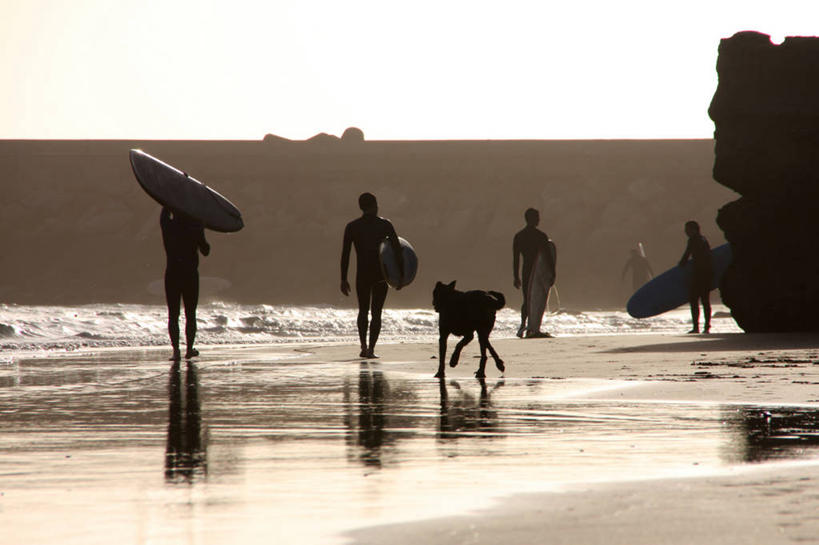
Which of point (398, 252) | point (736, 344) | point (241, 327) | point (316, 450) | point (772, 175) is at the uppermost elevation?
point (772, 175)

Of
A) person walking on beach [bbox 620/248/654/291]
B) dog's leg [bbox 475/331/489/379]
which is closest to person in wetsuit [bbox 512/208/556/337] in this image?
dog's leg [bbox 475/331/489/379]

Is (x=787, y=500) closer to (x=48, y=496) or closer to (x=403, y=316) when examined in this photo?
(x=48, y=496)

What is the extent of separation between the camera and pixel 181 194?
12.7m

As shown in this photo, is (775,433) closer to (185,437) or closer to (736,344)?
(185,437)

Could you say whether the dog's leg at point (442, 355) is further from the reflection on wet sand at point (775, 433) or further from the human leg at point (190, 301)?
the human leg at point (190, 301)

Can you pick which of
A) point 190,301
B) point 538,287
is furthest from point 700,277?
point 190,301

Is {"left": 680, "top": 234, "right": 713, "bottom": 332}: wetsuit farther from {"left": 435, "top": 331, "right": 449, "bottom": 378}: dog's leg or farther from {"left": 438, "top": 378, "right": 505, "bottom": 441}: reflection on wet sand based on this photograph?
{"left": 438, "top": 378, "right": 505, "bottom": 441}: reflection on wet sand

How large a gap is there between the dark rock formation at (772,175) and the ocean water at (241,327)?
4712 mm

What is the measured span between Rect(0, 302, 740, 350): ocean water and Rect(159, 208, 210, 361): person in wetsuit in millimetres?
3988

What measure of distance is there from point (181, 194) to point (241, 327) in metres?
8.45

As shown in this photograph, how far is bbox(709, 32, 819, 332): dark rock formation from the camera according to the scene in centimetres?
1411

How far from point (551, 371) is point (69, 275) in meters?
47.2

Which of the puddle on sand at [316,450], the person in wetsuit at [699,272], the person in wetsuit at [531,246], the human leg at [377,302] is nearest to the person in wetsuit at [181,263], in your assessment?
the human leg at [377,302]

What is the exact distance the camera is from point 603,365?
10406 mm
